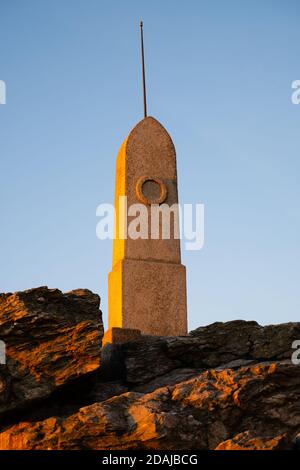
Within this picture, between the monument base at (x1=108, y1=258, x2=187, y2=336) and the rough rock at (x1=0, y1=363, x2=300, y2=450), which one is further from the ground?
the monument base at (x1=108, y1=258, x2=187, y2=336)

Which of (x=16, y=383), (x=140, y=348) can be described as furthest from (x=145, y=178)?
(x=16, y=383)

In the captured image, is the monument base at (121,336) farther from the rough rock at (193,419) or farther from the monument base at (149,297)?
the monument base at (149,297)

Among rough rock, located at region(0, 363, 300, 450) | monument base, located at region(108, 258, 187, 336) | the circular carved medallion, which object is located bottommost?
rough rock, located at region(0, 363, 300, 450)

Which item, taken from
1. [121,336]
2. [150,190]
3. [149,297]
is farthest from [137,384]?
[150,190]

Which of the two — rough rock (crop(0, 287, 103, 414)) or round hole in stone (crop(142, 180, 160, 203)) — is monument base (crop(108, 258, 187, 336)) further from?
rough rock (crop(0, 287, 103, 414))

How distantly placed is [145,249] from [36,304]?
5077 millimetres

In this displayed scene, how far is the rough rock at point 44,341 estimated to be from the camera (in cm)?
859

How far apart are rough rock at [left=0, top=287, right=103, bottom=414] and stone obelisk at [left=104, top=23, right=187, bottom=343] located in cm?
400

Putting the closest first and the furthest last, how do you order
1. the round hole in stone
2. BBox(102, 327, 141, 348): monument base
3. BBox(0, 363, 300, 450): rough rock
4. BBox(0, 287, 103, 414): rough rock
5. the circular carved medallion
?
BBox(0, 363, 300, 450): rough rock
BBox(0, 287, 103, 414): rough rock
BBox(102, 327, 141, 348): monument base
the circular carved medallion
the round hole in stone

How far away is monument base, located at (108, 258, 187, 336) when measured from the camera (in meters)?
13.4

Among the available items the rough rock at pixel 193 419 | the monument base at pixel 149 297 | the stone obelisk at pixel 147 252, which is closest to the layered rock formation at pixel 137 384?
the rough rock at pixel 193 419

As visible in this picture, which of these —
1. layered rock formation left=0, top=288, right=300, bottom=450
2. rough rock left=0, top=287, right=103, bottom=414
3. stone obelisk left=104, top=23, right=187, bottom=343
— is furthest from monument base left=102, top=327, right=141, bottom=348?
stone obelisk left=104, top=23, right=187, bottom=343

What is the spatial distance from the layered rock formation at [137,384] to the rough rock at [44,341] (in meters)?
0.01
